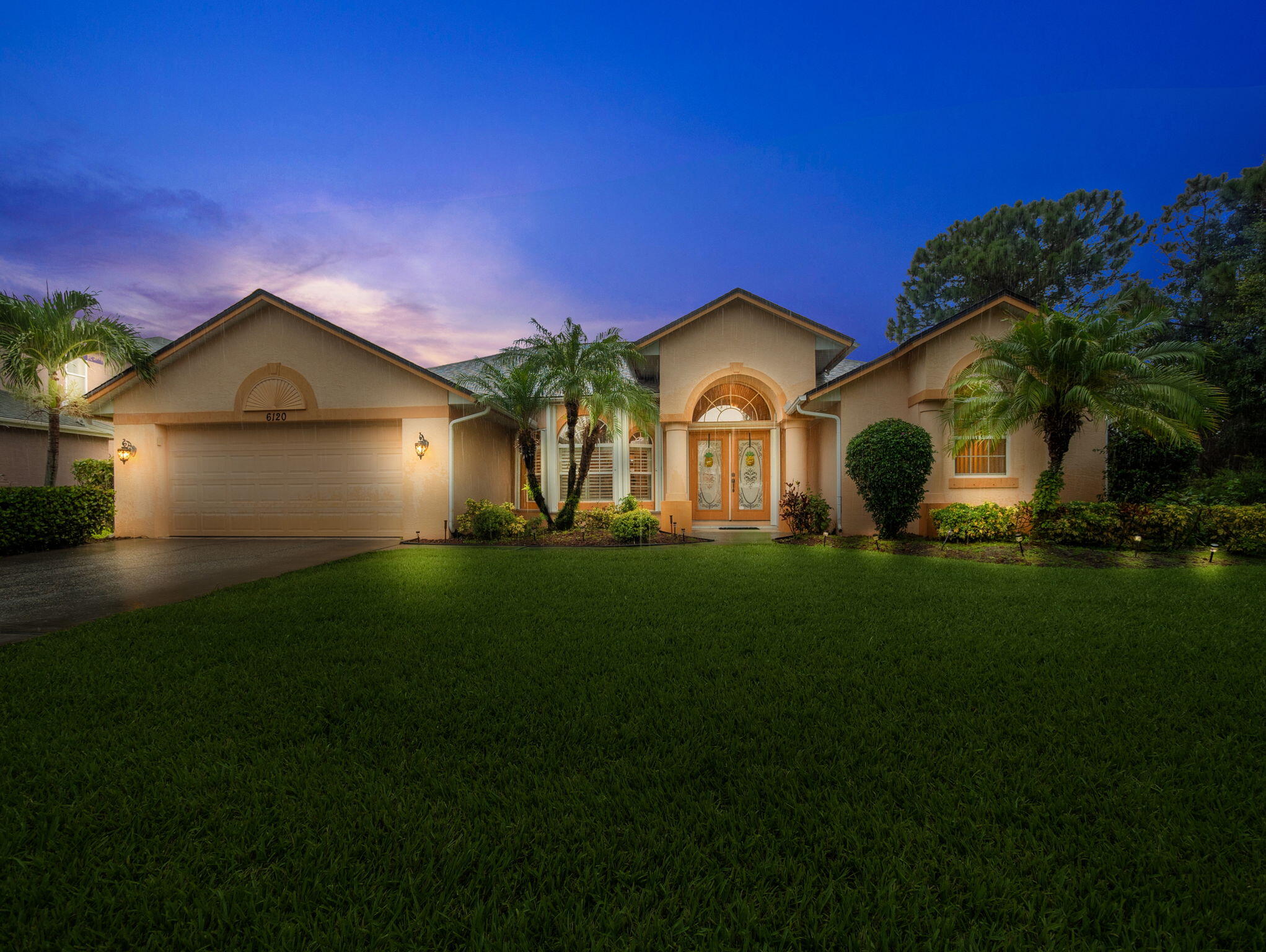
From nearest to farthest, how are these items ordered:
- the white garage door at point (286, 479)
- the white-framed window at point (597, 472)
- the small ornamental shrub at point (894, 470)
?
the small ornamental shrub at point (894, 470) → the white garage door at point (286, 479) → the white-framed window at point (597, 472)

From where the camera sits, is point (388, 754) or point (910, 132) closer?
point (388, 754)

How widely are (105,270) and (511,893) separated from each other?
23.2 meters

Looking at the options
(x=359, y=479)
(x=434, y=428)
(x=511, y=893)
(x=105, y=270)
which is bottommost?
(x=511, y=893)

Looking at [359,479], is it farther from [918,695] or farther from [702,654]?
[918,695]

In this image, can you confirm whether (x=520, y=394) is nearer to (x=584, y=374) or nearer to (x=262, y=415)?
(x=584, y=374)

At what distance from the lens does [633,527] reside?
460 inches

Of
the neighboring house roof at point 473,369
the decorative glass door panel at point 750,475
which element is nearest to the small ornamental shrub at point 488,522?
the neighboring house roof at point 473,369

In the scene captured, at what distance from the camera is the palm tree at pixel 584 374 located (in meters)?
11.9

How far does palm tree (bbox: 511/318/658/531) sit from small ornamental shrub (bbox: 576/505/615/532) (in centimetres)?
37

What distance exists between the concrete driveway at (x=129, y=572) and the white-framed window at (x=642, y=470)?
21.1 feet

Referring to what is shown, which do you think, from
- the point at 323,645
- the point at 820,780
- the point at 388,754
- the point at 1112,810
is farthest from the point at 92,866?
the point at 1112,810

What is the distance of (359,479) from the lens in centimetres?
1324

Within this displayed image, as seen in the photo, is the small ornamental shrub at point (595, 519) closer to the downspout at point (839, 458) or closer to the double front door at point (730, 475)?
the double front door at point (730, 475)

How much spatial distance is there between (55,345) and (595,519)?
1303 cm
